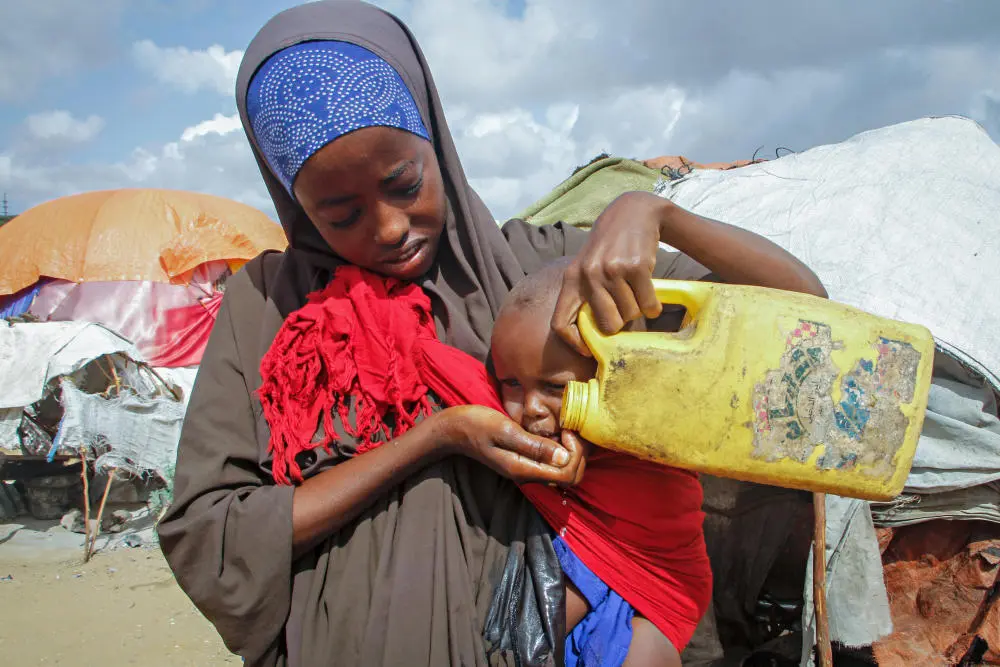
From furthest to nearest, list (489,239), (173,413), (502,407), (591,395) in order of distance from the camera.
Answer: (173,413) → (489,239) → (502,407) → (591,395)

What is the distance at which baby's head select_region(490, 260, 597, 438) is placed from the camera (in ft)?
4.75

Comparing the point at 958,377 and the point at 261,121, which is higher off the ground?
the point at 261,121

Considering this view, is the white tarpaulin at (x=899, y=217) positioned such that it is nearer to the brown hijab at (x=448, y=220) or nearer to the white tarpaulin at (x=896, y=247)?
Answer: the white tarpaulin at (x=896, y=247)

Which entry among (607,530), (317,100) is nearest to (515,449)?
(607,530)

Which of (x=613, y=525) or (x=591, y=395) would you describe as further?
(x=613, y=525)

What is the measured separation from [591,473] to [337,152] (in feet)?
3.03

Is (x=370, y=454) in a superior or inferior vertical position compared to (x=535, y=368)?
inferior

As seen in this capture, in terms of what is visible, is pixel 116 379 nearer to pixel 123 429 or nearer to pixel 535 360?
pixel 123 429

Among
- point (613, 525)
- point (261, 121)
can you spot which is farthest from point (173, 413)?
point (613, 525)

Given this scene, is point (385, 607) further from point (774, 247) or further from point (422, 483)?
point (774, 247)

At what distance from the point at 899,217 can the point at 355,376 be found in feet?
7.14

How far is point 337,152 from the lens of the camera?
1.51m

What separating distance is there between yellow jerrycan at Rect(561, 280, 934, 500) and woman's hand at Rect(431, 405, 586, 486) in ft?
0.34

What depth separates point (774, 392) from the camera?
1.23 metres
